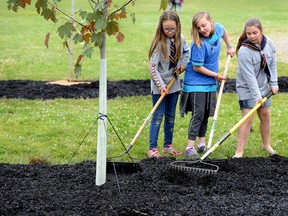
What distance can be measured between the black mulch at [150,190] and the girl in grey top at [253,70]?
67cm

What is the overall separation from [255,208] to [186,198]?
67cm

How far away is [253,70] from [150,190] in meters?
2.24

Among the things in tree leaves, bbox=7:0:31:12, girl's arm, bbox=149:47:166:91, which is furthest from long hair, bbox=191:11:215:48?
tree leaves, bbox=7:0:31:12

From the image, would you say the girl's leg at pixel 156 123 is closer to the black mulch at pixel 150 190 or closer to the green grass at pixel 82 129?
the green grass at pixel 82 129

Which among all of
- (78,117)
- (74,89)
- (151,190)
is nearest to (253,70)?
(151,190)

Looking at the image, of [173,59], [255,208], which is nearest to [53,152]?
[173,59]

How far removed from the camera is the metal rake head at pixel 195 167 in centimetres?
705

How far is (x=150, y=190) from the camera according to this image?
6523mm

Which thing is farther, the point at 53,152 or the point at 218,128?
the point at 218,128

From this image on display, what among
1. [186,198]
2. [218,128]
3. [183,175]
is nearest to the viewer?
[186,198]

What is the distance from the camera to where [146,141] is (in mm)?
9203

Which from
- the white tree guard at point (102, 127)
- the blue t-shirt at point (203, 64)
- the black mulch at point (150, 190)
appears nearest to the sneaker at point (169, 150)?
the blue t-shirt at point (203, 64)

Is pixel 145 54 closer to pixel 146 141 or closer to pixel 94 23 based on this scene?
pixel 146 141

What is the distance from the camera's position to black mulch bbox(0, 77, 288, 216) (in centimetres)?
588
